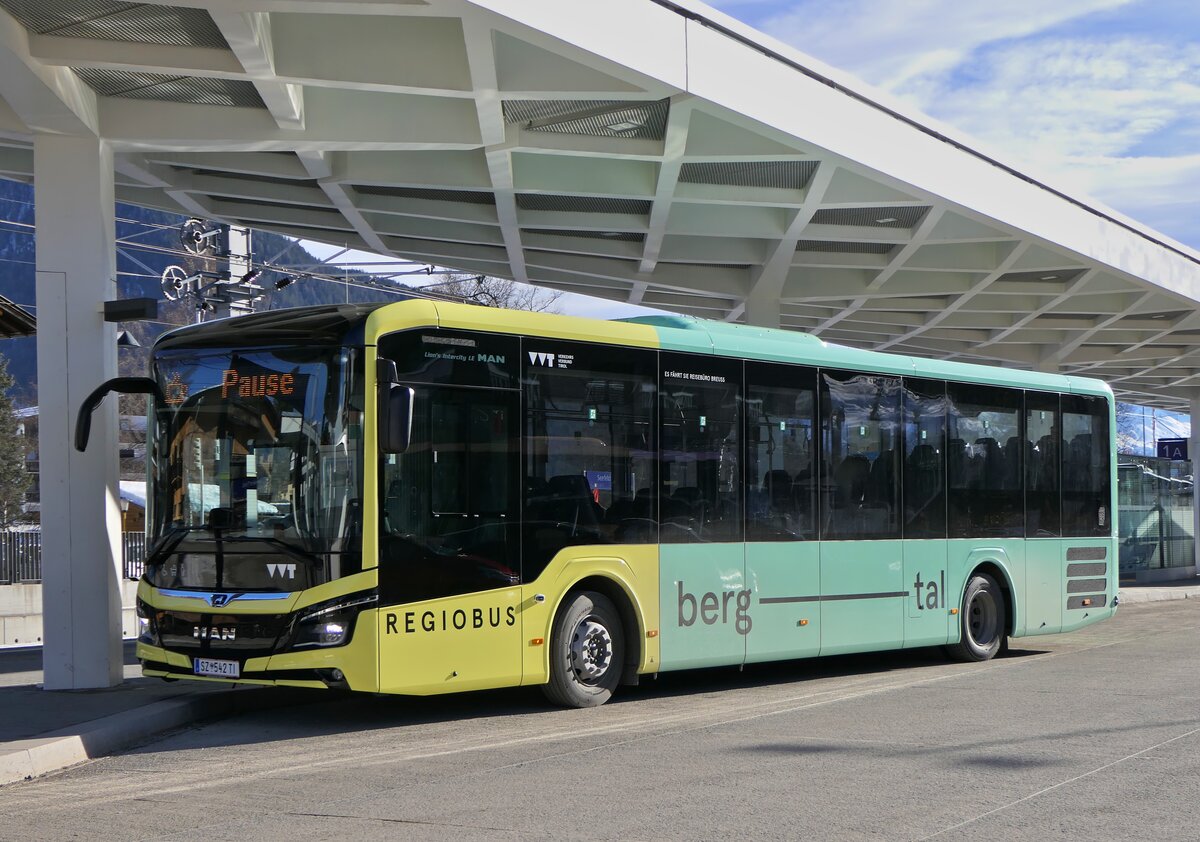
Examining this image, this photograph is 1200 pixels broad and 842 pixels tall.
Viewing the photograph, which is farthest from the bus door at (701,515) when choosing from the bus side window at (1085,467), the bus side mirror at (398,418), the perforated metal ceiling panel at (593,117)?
the bus side window at (1085,467)

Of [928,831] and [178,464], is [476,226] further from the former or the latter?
[928,831]

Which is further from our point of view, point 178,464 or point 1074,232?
point 1074,232

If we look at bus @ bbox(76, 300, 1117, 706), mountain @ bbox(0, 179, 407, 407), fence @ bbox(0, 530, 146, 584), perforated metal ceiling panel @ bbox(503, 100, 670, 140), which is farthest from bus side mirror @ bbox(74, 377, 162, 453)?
mountain @ bbox(0, 179, 407, 407)

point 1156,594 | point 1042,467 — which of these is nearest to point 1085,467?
point 1042,467

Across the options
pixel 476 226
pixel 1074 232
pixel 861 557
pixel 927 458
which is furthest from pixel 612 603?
pixel 1074 232

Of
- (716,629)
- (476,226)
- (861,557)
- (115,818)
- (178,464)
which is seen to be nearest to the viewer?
(115,818)

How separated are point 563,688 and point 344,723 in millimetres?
1769

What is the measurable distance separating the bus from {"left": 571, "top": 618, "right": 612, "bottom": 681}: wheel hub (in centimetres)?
2

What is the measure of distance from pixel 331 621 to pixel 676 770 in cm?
284

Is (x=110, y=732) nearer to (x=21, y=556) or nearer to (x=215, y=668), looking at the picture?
(x=215, y=668)

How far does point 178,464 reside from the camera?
1038cm

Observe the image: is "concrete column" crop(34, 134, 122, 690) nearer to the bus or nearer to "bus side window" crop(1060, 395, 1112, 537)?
the bus

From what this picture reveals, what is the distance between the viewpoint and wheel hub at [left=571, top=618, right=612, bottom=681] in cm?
1112

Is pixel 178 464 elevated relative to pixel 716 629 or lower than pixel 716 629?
elevated
